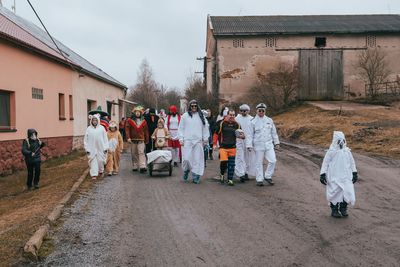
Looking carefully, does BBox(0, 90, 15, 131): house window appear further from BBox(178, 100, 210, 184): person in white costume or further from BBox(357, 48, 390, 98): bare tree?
BBox(357, 48, 390, 98): bare tree

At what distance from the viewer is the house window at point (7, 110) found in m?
15.7

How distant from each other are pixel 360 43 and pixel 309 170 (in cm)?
2663

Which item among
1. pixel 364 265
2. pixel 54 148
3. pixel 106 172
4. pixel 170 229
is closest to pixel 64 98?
pixel 54 148

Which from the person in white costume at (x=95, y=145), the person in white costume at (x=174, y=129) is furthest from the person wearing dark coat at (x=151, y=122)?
the person in white costume at (x=95, y=145)

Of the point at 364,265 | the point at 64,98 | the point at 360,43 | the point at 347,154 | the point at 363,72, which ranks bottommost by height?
the point at 364,265

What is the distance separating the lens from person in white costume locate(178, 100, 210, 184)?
38.6 feet

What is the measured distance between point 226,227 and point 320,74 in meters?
31.9

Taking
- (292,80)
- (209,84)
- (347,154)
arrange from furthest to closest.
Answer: (209,84)
(292,80)
(347,154)

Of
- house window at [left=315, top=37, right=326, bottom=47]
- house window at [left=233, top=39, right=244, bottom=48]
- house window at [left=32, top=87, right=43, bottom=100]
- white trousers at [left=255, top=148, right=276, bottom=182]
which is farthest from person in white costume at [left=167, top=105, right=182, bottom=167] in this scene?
house window at [left=315, top=37, right=326, bottom=47]

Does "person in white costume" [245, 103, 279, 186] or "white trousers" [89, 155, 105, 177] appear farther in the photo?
"white trousers" [89, 155, 105, 177]

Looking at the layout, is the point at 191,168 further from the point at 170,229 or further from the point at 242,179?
the point at 170,229

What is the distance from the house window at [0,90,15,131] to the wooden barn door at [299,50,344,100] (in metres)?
25.2

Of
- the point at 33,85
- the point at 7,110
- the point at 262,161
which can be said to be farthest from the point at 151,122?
the point at 33,85

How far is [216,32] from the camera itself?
121 feet
